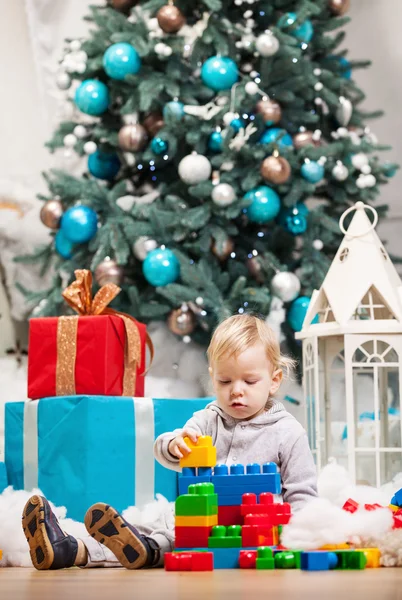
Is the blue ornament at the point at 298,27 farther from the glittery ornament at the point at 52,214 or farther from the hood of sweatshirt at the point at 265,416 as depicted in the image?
the hood of sweatshirt at the point at 265,416

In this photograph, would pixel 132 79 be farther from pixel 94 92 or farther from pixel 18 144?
pixel 18 144

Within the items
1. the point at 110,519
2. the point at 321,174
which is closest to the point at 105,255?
the point at 321,174

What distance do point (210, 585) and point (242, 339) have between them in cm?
66

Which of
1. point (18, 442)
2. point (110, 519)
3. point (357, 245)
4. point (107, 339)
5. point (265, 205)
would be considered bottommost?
point (110, 519)

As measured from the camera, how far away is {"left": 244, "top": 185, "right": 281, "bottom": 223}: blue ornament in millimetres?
2748

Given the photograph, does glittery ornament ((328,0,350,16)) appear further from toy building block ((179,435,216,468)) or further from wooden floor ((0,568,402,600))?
wooden floor ((0,568,402,600))

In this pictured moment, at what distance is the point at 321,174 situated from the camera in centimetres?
281

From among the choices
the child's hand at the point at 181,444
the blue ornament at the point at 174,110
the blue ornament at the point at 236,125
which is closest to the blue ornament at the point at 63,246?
the blue ornament at the point at 174,110

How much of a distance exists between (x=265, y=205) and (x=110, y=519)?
1571mm

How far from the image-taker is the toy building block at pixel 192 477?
1351 millimetres

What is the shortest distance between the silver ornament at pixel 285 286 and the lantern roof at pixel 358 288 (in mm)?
400

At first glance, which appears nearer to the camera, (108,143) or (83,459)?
(83,459)

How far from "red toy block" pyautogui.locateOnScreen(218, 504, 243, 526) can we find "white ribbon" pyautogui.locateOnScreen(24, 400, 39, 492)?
894 millimetres

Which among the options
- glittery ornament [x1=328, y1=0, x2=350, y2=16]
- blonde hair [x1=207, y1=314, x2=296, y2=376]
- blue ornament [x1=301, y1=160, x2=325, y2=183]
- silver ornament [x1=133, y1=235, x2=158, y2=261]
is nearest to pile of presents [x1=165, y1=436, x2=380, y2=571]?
blonde hair [x1=207, y1=314, x2=296, y2=376]
